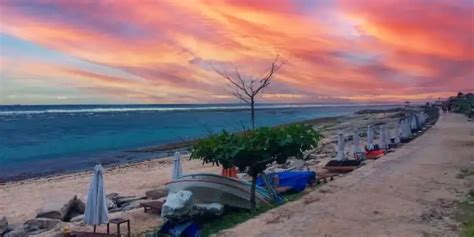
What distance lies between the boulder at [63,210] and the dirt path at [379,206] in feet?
17.1

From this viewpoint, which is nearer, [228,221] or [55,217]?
[228,221]

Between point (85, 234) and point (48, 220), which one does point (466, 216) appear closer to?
point (85, 234)

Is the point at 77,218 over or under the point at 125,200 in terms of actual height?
over

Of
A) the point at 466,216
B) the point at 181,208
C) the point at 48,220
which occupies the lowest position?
the point at 48,220

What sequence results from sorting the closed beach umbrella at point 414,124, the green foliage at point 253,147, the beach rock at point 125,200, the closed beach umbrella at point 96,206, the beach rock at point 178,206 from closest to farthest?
the closed beach umbrella at point 96,206 < the beach rock at point 178,206 < the green foliage at point 253,147 < the beach rock at point 125,200 < the closed beach umbrella at point 414,124

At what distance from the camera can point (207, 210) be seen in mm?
10062

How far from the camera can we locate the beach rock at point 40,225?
11227mm

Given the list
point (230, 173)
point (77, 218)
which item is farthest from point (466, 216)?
point (77, 218)

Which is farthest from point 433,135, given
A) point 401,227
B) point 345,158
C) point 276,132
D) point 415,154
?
point 401,227

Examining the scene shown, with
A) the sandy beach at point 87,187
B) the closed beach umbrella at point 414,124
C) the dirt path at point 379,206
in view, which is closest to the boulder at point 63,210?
the sandy beach at point 87,187

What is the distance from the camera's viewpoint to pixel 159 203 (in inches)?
462

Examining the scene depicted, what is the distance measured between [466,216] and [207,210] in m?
4.56

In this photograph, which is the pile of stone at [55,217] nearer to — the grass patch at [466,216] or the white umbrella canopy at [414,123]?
the grass patch at [466,216]

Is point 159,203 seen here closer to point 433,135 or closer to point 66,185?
point 66,185
